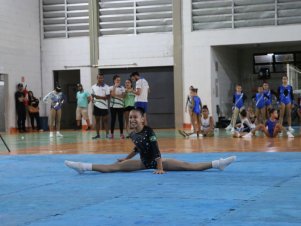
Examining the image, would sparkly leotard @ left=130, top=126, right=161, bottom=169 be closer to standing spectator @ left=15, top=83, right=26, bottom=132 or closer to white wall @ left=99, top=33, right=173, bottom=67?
white wall @ left=99, top=33, right=173, bottom=67

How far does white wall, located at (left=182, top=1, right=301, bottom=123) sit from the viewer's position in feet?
84.8

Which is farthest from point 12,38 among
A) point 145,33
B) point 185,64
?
point 185,64

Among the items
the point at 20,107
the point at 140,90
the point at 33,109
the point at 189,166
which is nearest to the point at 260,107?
the point at 140,90

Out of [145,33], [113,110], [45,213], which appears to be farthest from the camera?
[145,33]

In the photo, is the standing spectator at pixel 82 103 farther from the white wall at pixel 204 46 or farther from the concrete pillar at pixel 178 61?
the white wall at pixel 204 46

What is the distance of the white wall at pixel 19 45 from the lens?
2628 cm

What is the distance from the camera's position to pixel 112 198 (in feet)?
19.7

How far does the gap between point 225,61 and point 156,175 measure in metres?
21.0

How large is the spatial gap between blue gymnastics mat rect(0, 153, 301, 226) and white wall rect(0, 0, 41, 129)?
58.5 feet

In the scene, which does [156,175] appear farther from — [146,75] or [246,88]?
[246,88]

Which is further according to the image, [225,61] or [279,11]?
[225,61]

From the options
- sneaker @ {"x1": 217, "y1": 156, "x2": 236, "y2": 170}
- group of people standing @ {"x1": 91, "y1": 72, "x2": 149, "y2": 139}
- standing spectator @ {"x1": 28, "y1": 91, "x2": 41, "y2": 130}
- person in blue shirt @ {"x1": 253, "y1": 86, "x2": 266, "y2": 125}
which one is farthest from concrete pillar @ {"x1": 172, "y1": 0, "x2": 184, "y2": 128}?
sneaker @ {"x1": 217, "y1": 156, "x2": 236, "y2": 170}

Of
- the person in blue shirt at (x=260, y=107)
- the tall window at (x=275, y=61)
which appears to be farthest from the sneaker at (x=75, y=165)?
the tall window at (x=275, y=61)

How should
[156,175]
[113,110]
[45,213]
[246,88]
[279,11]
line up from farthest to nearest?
1. [246,88]
2. [279,11]
3. [113,110]
4. [156,175]
5. [45,213]
